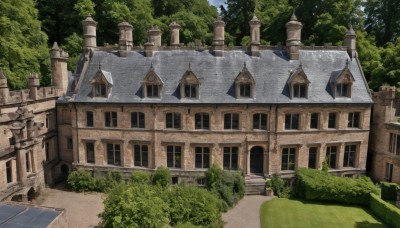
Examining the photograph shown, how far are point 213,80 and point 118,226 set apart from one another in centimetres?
1806

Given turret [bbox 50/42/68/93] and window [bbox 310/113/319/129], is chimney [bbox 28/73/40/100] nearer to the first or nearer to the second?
turret [bbox 50/42/68/93]

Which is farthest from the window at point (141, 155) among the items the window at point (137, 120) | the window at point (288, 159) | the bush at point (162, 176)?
the window at point (288, 159)

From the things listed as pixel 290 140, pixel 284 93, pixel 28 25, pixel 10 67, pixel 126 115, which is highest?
pixel 28 25

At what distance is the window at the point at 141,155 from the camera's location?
112 feet

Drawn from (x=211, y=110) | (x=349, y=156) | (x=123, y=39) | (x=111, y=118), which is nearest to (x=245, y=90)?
(x=211, y=110)

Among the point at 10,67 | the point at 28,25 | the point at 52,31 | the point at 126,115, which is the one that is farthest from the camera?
the point at 52,31

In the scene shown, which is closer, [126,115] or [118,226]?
[118,226]

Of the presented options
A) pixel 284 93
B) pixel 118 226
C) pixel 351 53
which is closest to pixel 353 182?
pixel 284 93

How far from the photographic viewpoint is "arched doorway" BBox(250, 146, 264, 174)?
111 feet

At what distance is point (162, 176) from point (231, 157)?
7402 millimetres

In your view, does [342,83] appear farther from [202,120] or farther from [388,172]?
[202,120]

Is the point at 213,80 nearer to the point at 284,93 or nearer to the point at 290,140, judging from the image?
the point at 284,93

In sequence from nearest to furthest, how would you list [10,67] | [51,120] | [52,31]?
[51,120] < [10,67] < [52,31]

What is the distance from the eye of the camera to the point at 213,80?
33562 millimetres
